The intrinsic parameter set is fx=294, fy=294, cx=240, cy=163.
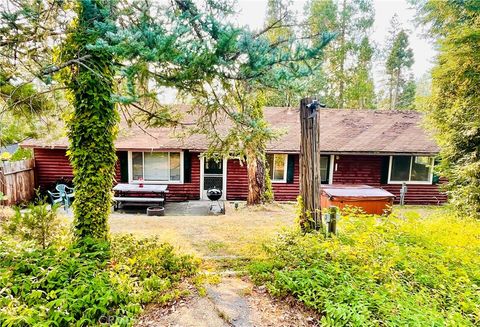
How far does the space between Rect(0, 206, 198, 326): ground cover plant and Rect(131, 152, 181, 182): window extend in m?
7.58

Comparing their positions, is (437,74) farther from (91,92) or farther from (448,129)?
(91,92)

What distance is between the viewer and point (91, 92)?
4.38 meters

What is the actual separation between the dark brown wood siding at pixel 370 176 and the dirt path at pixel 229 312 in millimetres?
10085

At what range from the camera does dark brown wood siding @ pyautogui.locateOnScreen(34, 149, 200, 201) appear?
12.1 m

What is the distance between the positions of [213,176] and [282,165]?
3.05 meters

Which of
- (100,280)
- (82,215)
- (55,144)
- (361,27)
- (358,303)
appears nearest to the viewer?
(358,303)

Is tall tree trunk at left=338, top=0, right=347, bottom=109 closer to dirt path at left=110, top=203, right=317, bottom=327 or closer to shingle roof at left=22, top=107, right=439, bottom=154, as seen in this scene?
shingle roof at left=22, top=107, right=439, bottom=154

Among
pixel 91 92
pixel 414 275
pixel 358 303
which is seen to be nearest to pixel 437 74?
pixel 414 275

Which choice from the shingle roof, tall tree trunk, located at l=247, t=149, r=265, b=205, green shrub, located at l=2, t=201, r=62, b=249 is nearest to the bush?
green shrub, located at l=2, t=201, r=62, b=249

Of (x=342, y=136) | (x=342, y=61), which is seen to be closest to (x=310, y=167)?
(x=342, y=136)

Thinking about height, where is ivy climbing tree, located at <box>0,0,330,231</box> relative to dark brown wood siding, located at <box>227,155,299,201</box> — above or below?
above

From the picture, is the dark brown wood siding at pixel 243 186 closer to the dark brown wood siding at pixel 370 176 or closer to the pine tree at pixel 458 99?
the dark brown wood siding at pixel 370 176

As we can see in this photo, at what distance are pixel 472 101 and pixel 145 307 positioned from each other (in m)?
9.51

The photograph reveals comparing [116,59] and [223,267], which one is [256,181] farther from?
[116,59]
